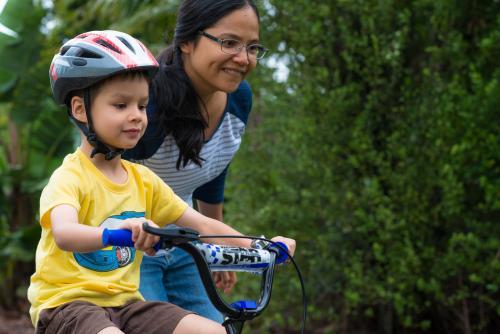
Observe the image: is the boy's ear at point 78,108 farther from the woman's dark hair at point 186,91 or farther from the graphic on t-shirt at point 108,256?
the woman's dark hair at point 186,91

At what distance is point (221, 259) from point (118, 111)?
60 centimetres

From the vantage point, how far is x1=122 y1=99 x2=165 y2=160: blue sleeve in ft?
11.4

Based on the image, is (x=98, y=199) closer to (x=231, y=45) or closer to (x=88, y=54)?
(x=88, y=54)

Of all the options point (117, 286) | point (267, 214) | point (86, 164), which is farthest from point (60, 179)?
point (267, 214)

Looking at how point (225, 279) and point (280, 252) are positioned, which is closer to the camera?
point (280, 252)

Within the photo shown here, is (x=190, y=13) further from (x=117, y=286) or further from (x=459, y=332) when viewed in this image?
(x=459, y=332)

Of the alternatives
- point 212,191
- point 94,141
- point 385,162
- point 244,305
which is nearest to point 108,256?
point 94,141

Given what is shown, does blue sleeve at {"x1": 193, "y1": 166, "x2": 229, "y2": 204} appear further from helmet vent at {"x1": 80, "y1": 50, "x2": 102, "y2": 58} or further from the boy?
helmet vent at {"x1": 80, "y1": 50, "x2": 102, "y2": 58}

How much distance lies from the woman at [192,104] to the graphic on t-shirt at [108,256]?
534mm

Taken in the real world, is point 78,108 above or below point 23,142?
below

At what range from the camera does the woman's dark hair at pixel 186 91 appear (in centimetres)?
348

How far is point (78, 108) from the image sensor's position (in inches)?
116

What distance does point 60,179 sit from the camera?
2770 mm

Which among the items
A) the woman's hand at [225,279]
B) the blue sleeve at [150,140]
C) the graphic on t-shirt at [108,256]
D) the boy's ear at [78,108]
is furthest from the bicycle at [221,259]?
the woman's hand at [225,279]
